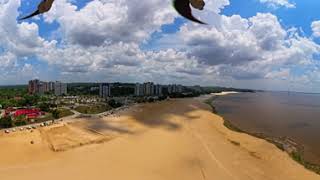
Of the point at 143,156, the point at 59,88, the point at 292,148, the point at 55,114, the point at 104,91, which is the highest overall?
the point at 59,88

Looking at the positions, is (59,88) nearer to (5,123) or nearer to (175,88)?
(175,88)

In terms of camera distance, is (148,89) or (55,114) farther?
(148,89)

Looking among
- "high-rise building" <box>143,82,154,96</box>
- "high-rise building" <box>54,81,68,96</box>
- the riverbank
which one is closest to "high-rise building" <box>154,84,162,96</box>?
"high-rise building" <box>143,82,154,96</box>

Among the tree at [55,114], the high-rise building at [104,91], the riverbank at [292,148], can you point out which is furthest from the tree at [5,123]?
the high-rise building at [104,91]

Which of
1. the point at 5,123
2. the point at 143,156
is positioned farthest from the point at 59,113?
the point at 143,156

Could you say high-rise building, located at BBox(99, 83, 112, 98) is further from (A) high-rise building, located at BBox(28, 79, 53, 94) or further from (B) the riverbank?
(B) the riverbank

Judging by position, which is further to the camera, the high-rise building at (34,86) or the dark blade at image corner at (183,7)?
the high-rise building at (34,86)

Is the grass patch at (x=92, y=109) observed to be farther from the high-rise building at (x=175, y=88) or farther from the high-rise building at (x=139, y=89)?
A: the high-rise building at (x=175, y=88)

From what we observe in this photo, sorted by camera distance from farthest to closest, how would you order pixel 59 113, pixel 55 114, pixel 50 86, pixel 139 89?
pixel 139 89, pixel 50 86, pixel 59 113, pixel 55 114

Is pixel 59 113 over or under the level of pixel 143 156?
over
